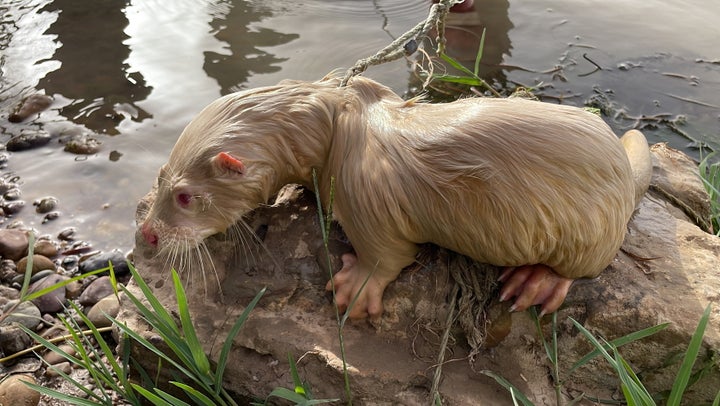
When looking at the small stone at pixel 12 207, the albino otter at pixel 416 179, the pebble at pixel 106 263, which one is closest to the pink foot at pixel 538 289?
the albino otter at pixel 416 179

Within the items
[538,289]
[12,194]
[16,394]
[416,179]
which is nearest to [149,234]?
[416,179]

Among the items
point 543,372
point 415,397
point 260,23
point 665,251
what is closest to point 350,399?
point 415,397

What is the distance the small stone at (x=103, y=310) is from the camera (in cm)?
337

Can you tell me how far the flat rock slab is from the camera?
2.44 metres

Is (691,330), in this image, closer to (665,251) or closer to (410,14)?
(665,251)

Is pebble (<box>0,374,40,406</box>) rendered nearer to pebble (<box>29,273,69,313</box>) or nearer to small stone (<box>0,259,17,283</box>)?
pebble (<box>29,273,69,313</box>)

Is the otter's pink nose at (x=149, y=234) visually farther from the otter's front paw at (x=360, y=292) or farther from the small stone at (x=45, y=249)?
the small stone at (x=45, y=249)

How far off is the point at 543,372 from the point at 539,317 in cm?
22

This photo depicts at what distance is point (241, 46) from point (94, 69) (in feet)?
3.91

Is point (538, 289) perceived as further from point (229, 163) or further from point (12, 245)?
point (12, 245)

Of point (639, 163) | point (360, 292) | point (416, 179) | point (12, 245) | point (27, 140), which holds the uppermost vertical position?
point (416, 179)

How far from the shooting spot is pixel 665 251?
9.17 feet

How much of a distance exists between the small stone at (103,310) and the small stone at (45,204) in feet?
3.65

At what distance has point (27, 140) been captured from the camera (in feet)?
15.5
